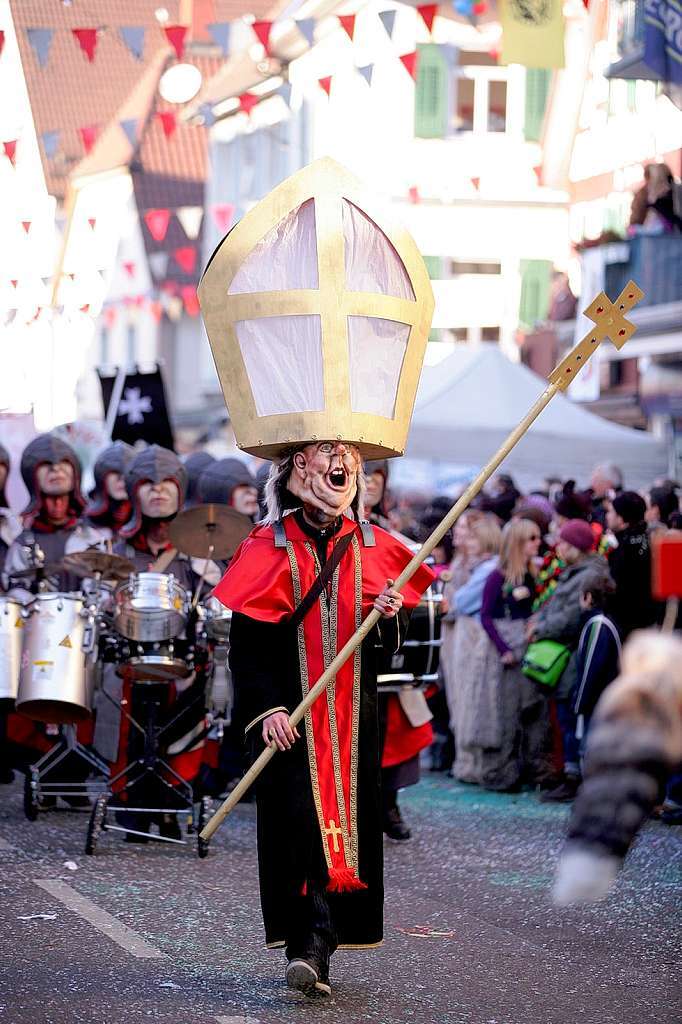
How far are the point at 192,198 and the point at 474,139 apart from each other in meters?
14.9

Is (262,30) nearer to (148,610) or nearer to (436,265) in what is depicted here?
(148,610)

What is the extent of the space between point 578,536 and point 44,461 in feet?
10.8

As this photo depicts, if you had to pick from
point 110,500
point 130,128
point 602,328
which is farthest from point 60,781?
point 130,128

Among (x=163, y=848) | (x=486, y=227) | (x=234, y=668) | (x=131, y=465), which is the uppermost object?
A: (x=486, y=227)

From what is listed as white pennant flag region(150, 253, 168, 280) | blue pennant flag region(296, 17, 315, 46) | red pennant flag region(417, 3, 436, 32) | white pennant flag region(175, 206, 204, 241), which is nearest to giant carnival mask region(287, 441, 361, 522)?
red pennant flag region(417, 3, 436, 32)

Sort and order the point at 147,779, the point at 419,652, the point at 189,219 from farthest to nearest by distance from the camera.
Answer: the point at 189,219 → the point at 419,652 → the point at 147,779

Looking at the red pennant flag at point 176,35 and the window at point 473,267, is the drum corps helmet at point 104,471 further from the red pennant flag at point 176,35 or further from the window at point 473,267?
the window at point 473,267

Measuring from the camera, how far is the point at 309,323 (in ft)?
22.2

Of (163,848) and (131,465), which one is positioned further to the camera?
(131,465)

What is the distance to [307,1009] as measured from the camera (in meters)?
6.24

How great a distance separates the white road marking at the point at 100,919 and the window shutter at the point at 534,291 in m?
28.1

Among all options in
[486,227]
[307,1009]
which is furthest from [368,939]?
[486,227]

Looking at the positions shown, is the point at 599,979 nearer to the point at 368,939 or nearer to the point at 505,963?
the point at 505,963

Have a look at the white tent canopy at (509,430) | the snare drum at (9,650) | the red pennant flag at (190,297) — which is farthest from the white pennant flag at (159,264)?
the snare drum at (9,650)
